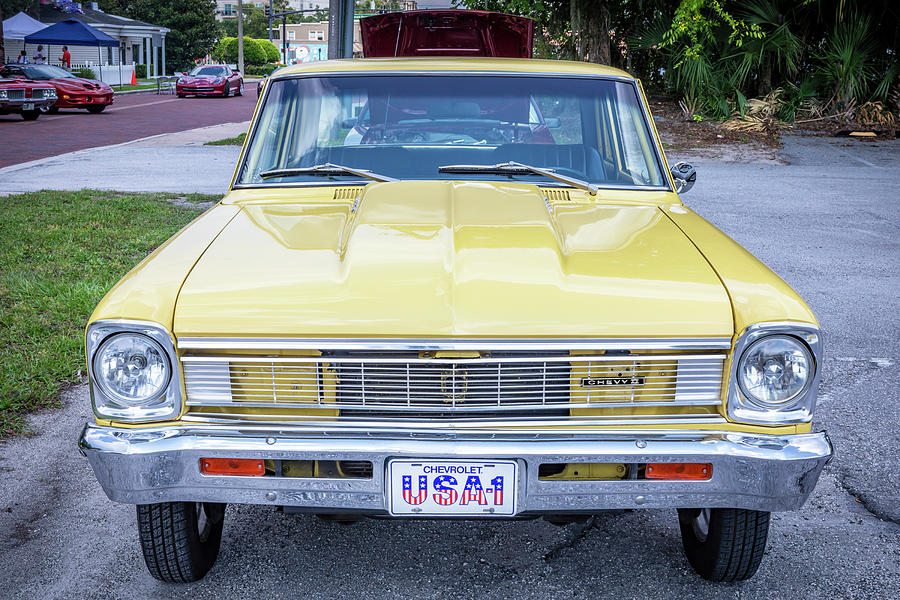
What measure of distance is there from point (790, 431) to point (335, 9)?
419 inches

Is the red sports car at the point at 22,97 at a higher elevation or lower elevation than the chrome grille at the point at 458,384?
higher

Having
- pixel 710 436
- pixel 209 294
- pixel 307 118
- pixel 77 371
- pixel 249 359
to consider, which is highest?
pixel 307 118

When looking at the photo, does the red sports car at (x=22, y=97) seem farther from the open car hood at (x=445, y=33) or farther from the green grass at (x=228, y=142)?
the open car hood at (x=445, y=33)

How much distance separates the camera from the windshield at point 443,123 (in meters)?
3.63

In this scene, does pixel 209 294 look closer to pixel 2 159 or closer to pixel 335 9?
pixel 335 9

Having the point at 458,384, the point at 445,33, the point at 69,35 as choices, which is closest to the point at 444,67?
the point at 458,384

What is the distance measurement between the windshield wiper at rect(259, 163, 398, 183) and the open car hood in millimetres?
4983

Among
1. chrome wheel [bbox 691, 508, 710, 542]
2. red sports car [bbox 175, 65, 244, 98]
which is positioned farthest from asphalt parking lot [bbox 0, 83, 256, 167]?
chrome wheel [bbox 691, 508, 710, 542]

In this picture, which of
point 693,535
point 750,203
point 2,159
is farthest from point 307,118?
point 2,159

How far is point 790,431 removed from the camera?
2434 millimetres

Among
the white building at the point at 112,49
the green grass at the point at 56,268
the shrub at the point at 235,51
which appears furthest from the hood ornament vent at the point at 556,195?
the shrub at the point at 235,51

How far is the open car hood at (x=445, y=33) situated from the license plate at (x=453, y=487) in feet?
21.4

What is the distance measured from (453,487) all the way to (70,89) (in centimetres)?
2564

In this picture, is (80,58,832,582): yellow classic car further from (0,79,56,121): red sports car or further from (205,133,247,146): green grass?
(0,79,56,121): red sports car
